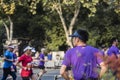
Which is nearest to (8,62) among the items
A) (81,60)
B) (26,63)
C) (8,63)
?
(8,63)

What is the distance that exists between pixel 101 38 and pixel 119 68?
50962mm

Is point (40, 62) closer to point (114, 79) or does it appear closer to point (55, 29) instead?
point (114, 79)

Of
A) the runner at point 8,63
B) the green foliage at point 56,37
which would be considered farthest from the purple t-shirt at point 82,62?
the green foliage at point 56,37

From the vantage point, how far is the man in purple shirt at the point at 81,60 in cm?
729

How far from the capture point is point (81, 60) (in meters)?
7.34

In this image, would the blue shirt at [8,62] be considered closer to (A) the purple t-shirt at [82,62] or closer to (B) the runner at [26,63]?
(B) the runner at [26,63]

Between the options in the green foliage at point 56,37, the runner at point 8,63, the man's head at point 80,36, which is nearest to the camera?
the man's head at point 80,36

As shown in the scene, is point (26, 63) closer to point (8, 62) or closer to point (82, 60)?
point (8, 62)

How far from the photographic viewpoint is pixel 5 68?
17.9m

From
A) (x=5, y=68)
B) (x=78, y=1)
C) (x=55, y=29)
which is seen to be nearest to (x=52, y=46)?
(x=55, y=29)

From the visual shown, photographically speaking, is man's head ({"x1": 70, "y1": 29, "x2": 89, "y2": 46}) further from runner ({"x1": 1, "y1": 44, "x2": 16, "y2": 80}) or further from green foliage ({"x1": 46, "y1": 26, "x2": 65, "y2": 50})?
green foliage ({"x1": 46, "y1": 26, "x2": 65, "y2": 50})

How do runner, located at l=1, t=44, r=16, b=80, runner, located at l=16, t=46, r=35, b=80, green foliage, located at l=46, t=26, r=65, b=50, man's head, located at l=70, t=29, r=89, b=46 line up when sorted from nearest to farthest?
man's head, located at l=70, t=29, r=89, b=46 → runner, located at l=16, t=46, r=35, b=80 → runner, located at l=1, t=44, r=16, b=80 → green foliage, located at l=46, t=26, r=65, b=50

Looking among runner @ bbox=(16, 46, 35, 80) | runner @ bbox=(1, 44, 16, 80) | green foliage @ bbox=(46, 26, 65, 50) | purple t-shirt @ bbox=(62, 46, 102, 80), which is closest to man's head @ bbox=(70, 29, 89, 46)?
purple t-shirt @ bbox=(62, 46, 102, 80)

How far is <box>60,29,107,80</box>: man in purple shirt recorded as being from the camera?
7.29 meters
